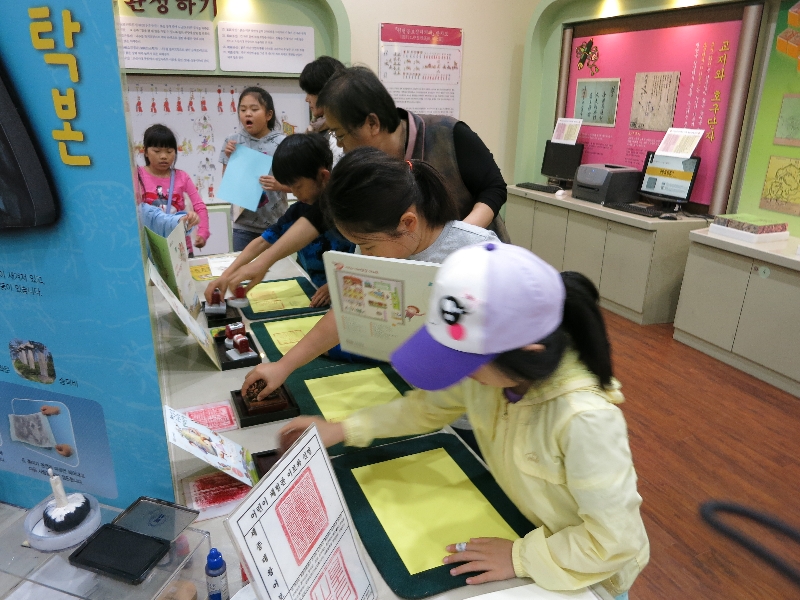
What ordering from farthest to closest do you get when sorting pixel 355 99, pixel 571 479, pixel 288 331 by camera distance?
pixel 288 331, pixel 355 99, pixel 571 479

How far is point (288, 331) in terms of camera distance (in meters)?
1.70

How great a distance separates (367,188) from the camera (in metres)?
1.13

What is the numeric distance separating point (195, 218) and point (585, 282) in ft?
6.53

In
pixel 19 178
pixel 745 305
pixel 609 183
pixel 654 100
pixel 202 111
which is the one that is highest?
pixel 654 100

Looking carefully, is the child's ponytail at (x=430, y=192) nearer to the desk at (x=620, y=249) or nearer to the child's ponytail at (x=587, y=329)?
the child's ponytail at (x=587, y=329)

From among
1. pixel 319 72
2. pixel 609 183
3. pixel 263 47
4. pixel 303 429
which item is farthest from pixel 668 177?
pixel 303 429

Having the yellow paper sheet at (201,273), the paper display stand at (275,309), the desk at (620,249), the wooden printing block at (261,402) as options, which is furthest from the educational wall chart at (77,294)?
the desk at (620,249)

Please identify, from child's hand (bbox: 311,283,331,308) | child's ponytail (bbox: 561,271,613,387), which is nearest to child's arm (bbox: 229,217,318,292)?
child's hand (bbox: 311,283,331,308)

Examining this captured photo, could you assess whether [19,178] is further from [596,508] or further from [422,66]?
[422,66]

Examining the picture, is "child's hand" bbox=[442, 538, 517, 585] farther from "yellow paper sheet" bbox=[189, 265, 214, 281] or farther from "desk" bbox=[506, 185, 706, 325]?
"desk" bbox=[506, 185, 706, 325]

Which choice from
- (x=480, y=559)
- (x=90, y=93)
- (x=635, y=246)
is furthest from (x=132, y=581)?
(x=635, y=246)

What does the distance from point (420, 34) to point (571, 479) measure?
4.38 m

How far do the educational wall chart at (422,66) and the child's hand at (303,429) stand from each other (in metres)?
3.86

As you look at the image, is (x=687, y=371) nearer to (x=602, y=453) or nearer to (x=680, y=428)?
(x=680, y=428)
